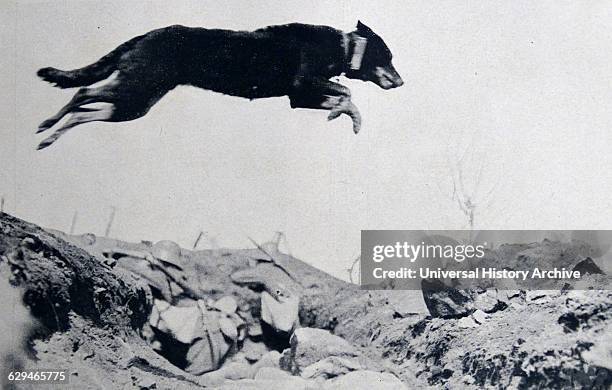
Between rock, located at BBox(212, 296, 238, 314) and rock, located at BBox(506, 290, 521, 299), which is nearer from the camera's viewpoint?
rock, located at BBox(506, 290, 521, 299)

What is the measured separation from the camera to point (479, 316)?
3381 mm

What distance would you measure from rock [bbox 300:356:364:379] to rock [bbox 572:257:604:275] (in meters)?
1.02

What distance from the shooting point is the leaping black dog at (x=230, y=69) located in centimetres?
363

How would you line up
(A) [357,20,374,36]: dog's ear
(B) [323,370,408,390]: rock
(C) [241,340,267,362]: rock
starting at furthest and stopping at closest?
(A) [357,20,374,36]: dog's ear, (C) [241,340,267,362]: rock, (B) [323,370,408,390]: rock

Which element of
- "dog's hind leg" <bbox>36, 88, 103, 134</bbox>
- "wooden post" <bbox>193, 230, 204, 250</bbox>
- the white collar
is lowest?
"wooden post" <bbox>193, 230, 204, 250</bbox>

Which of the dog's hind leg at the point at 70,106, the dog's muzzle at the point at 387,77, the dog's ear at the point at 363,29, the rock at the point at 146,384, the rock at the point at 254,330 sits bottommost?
the rock at the point at 146,384

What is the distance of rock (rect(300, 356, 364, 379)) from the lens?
3.44 m

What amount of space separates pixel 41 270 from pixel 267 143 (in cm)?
118

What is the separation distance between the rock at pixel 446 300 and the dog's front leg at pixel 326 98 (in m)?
0.77

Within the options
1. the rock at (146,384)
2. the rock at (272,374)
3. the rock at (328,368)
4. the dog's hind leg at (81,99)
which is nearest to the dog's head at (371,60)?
the dog's hind leg at (81,99)

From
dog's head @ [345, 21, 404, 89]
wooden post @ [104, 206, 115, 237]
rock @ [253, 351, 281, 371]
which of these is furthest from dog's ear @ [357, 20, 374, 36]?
rock @ [253, 351, 281, 371]

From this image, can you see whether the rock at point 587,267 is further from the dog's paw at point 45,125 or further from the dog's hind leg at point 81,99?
the dog's paw at point 45,125

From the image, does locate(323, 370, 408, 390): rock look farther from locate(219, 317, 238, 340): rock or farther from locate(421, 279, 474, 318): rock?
locate(219, 317, 238, 340): rock

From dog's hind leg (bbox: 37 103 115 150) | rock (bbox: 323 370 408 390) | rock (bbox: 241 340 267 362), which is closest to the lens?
rock (bbox: 323 370 408 390)
